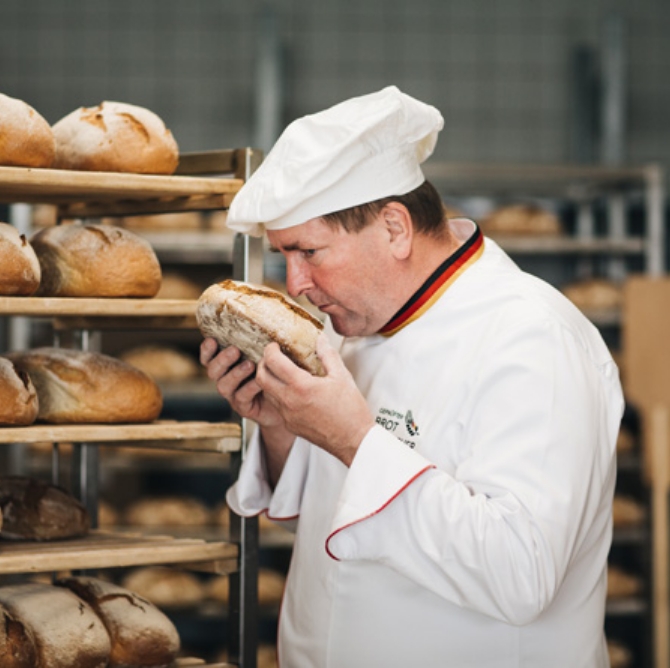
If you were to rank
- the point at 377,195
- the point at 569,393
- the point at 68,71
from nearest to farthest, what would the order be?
1. the point at 569,393
2. the point at 377,195
3. the point at 68,71

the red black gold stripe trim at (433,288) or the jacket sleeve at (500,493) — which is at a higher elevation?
the red black gold stripe trim at (433,288)

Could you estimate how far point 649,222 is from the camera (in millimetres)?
5000

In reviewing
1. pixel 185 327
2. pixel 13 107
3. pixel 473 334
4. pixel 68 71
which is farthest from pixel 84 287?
pixel 68 71

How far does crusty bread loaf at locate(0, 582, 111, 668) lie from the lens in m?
1.92

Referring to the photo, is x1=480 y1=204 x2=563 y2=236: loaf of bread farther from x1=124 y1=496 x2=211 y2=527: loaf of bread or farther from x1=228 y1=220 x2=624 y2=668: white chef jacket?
x1=228 y1=220 x2=624 y2=668: white chef jacket

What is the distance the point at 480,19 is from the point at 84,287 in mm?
4143

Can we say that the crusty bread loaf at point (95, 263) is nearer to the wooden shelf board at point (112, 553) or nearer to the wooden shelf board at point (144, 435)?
the wooden shelf board at point (144, 435)

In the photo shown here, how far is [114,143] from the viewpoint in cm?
203

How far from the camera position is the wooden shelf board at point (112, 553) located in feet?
6.11

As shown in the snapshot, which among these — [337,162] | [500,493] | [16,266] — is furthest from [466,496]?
[16,266]

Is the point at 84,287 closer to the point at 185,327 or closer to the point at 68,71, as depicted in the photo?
the point at 185,327

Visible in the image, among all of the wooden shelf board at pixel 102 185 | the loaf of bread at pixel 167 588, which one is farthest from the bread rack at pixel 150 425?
the loaf of bread at pixel 167 588

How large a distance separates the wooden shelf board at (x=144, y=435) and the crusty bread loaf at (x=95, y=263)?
0.25m

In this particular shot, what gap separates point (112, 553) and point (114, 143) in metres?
0.71
